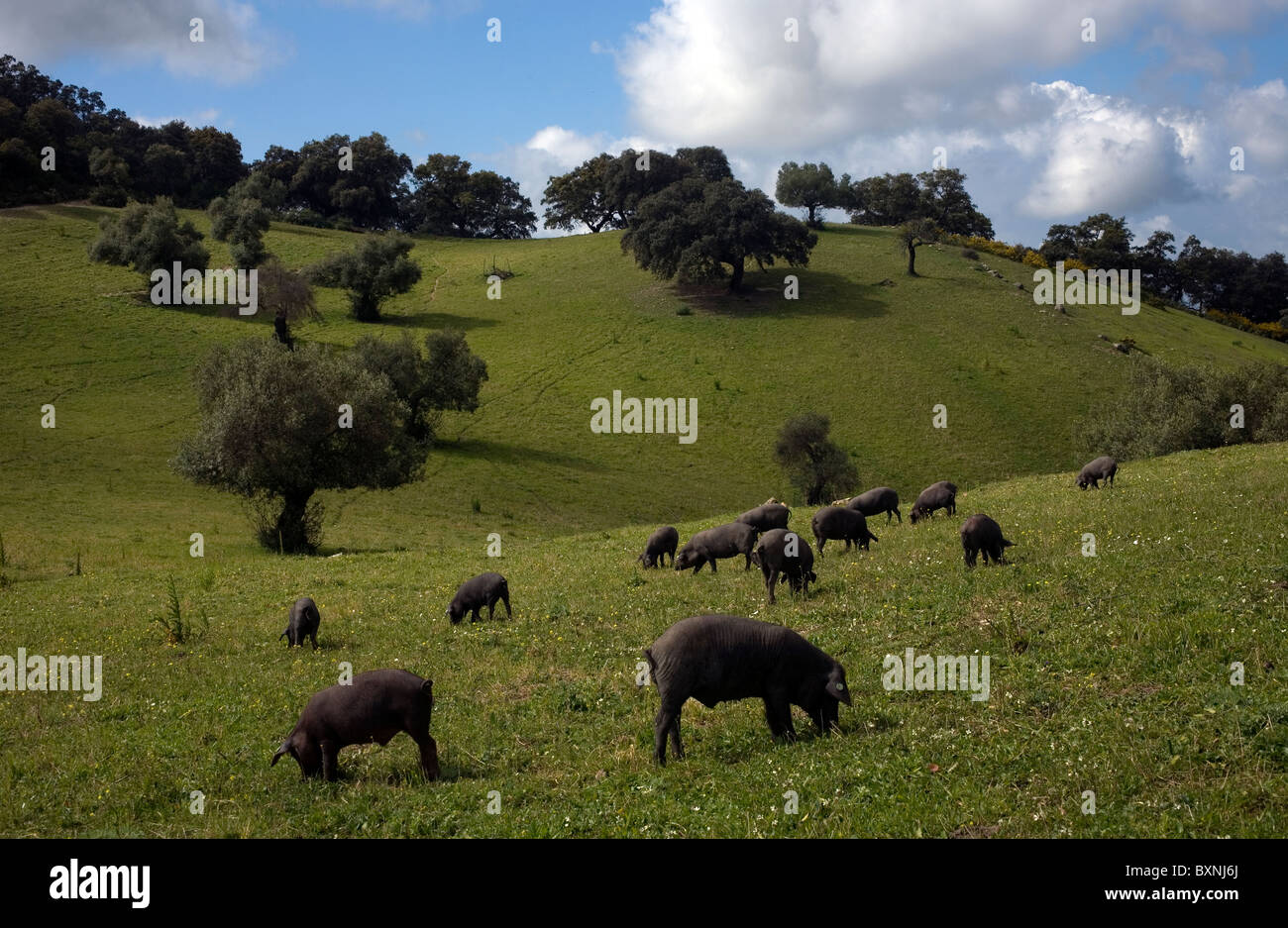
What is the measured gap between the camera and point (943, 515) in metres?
30.8

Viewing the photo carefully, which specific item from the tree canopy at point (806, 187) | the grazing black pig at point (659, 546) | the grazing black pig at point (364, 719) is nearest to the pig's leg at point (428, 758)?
the grazing black pig at point (364, 719)

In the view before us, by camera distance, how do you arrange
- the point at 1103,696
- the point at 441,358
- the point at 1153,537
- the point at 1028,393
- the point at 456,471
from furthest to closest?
the point at 1028,393 < the point at 441,358 < the point at 456,471 < the point at 1153,537 < the point at 1103,696

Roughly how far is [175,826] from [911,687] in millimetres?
9725

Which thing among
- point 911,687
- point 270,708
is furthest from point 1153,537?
point 270,708

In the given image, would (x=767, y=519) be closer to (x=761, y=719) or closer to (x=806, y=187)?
(x=761, y=719)

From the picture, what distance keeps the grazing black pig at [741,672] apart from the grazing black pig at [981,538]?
891cm

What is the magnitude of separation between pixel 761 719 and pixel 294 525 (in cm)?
3403

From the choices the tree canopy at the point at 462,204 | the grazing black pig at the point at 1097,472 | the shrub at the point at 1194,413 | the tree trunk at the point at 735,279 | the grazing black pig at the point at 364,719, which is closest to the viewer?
the grazing black pig at the point at 364,719

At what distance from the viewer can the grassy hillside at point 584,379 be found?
5438 cm

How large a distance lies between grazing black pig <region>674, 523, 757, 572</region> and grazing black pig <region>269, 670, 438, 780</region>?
47.9 feet

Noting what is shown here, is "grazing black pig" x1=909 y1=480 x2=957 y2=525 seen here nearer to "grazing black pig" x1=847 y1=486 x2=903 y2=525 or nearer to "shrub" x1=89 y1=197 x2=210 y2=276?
"grazing black pig" x1=847 y1=486 x2=903 y2=525

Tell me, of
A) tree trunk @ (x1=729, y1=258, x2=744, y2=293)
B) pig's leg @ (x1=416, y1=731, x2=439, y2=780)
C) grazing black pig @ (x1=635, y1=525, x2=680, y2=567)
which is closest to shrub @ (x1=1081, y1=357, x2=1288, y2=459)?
grazing black pig @ (x1=635, y1=525, x2=680, y2=567)

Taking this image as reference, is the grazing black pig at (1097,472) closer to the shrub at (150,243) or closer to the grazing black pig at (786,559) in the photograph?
the grazing black pig at (786,559)
